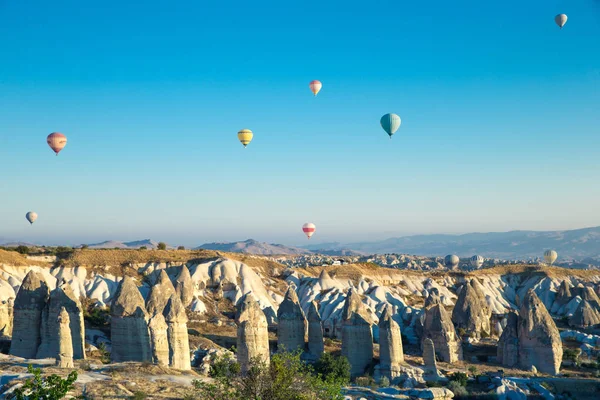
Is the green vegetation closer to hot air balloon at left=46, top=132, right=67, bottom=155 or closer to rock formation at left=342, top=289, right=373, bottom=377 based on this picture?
rock formation at left=342, top=289, right=373, bottom=377


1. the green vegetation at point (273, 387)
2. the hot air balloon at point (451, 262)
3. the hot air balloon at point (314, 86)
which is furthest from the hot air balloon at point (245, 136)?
the hot air balloon at point (451, 262)

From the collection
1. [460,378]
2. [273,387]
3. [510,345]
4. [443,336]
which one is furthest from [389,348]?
[273,387]

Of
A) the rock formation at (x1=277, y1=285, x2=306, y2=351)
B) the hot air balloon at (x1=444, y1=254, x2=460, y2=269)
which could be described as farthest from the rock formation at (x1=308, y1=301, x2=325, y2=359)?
the hot air balloon at (x1=444, y1=254, x2=460, y2=269)

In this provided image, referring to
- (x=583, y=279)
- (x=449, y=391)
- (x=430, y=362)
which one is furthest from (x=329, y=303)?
(x=583, y=279)

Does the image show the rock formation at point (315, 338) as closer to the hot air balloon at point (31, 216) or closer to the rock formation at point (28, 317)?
the rock formation at point (28, 317)

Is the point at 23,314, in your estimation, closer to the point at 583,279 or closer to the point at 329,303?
the point at 329,303

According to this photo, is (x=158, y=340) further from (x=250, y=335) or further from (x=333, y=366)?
(x=333, y=366)
